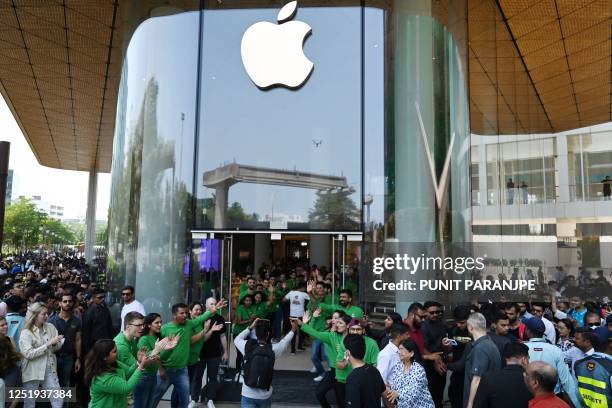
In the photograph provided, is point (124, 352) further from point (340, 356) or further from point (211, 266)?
point (211, 266)

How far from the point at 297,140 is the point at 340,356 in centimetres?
473

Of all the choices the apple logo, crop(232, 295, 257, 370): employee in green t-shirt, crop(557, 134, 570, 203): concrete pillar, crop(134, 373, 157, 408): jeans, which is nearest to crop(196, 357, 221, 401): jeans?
crop(232, 295, 257, 370): employee in green t-shirt

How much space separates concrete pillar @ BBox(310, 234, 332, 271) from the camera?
1511 cm

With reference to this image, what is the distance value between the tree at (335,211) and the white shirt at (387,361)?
3.99 metres

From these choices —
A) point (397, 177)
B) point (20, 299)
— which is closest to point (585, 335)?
point (397, 177)

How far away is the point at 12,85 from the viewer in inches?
639

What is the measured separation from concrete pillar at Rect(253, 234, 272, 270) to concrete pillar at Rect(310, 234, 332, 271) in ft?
4.92

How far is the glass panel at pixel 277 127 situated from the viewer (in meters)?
8.75

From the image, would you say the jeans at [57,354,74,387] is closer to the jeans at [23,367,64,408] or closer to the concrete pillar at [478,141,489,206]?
the jeans at [23,367,64,408]

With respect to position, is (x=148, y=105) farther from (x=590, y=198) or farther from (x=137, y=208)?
(x=590, y=198)

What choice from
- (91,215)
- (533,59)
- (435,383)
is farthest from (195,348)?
(91,215)

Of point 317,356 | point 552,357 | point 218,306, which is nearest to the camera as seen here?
point 552,357

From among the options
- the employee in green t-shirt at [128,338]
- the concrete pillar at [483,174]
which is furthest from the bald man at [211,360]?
the concrete pillar at [483,174]

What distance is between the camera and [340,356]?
17.2 feet
